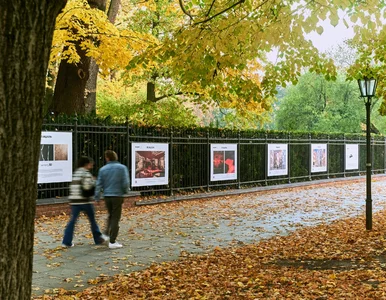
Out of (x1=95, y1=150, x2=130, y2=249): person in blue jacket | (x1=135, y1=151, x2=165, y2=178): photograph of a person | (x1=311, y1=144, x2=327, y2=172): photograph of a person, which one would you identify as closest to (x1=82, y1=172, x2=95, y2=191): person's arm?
(x1=95, y1=150, x2=130, y2=249): person in blue jacket

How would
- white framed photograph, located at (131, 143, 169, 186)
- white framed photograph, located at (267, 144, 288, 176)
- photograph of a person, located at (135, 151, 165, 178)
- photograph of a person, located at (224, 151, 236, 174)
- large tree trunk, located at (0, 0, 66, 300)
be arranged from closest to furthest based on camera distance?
large tree trunk, located at (0, 0, 66, 300), white framed photograph, located at (131, 143, 169, 186), photograph of a person, located at (135, 151, 165, 178), photograph of a person, located at (224, 151, 236, 174), white framed photograph, located at (267, 144, 288, 176)

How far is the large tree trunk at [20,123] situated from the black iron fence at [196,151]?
1077 centimetres

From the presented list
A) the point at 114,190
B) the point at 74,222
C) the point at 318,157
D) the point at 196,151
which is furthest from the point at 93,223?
the point at 318,157

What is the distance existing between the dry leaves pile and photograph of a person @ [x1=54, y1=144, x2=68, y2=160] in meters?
6.27

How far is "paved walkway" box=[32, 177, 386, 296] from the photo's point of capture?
801cm

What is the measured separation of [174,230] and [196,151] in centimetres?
834

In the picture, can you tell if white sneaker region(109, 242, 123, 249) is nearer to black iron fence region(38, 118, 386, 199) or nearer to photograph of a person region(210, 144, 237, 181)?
black iron fence region(38, 118, 386, 199)

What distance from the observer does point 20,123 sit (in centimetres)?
324

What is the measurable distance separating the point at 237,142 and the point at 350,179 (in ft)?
35.4

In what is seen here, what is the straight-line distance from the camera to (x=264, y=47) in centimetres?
969

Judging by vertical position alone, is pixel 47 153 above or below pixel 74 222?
above

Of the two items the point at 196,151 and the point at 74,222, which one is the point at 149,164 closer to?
the point at 196,151

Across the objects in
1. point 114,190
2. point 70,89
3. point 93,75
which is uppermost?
point 93,75

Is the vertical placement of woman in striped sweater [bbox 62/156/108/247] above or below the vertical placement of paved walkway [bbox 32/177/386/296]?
above
